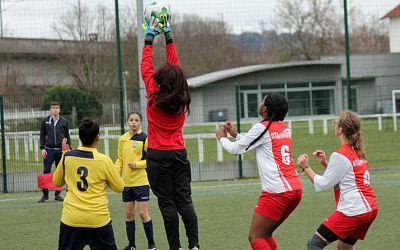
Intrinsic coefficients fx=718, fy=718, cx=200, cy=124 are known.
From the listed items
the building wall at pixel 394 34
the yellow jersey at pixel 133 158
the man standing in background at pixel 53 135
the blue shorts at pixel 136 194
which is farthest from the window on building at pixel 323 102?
the blue shorts at pixel 136 194

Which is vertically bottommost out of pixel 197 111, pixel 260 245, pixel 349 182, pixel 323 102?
pixel 260 245

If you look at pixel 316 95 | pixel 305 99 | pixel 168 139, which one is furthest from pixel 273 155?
pixel 305 99

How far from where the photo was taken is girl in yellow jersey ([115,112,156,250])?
856 cm

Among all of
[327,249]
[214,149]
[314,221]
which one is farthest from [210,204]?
[214,149]

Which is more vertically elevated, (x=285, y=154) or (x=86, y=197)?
(x=285, y=154)

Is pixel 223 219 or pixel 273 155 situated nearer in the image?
pixel 273 155

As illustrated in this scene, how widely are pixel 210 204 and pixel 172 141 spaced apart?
5540 millimetres

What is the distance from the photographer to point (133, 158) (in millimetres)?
8805

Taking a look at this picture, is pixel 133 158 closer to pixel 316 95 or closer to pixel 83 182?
pixel 83 182

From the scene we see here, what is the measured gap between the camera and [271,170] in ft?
21.8

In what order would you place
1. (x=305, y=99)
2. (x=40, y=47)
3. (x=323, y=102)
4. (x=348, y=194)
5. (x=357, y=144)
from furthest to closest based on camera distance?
(x=305, y=99) → (x=323, y=102) → (x=40, y=47) → (x=357, y=144) → (x=348, y=194)

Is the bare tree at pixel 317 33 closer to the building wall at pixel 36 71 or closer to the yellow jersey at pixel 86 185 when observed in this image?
the building wall at pixel 36 71

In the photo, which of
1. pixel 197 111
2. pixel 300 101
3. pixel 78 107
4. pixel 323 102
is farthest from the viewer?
pixel 300 101

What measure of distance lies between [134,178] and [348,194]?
312 centimetres
